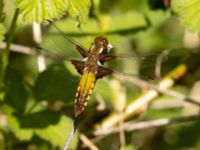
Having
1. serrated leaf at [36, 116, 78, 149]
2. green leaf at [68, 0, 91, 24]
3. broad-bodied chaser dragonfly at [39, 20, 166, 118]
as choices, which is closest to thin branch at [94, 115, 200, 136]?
serrated leaf at [36, 116, 78, 149]

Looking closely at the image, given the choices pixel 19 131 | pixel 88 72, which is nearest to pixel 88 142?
pixel 19 131

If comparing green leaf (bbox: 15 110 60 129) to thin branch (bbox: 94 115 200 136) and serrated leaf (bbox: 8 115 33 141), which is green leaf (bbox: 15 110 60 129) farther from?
thin branch (bbox: 94 115 200 136)

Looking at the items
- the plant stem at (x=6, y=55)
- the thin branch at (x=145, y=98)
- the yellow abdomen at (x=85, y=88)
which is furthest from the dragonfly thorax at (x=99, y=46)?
the thin branch at (x=145, y=98)

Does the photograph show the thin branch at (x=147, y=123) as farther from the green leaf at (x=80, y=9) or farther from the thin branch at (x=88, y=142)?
the green leaf at (x=80, y=9)

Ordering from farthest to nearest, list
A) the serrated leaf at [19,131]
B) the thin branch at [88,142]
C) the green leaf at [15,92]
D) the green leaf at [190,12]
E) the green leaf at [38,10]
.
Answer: the thin branch at [88,142] < the green leaf at [15,92] < the serrated leaf at [19,131] < the green leaf at [190,12] < the green leaf at [38,10]

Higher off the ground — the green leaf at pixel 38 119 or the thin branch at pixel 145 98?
the green leaf at pixel 38 119

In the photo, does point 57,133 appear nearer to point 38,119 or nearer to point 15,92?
point 38,119

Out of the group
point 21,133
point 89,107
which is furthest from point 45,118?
point 89,107
